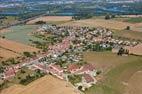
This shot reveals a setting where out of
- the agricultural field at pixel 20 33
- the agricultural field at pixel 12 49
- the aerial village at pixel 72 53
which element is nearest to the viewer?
the aerial village at pixel 72 53

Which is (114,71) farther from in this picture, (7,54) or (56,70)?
(7,54)

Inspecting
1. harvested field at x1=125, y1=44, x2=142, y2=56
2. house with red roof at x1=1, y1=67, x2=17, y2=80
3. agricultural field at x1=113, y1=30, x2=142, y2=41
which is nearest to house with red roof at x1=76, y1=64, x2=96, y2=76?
house with red roof at x1=1, y1=67, x2=17, y2=80

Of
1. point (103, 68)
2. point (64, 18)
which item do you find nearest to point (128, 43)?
point (103, 68)

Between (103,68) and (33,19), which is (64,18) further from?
(103,68)

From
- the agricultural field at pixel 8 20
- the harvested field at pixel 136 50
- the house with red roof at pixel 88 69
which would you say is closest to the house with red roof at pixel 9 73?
the house with red roof at pixel 88 69

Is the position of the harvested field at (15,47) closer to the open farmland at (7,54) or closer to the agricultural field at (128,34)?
the open farmland at (7,54)
